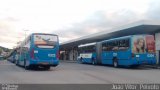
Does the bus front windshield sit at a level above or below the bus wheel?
above

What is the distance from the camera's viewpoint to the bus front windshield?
79.2 ft

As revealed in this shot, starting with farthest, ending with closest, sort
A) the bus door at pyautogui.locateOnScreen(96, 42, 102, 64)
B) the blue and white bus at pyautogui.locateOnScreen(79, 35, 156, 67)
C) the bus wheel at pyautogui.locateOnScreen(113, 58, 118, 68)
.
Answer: the bus door at pyautogui.locateOnScreen(96, 42, 102, 64) < the bus wheel at pyautogui.locateOnScreen(113, 58, 118, 68) < the blue and white bus at pyautogui.locateOnScreen(79, 35, 156, 67)

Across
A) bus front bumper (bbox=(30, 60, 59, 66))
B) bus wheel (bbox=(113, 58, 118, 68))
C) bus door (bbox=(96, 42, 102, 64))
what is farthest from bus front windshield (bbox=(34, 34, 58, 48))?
bus door (bbox=(96, 42, 102, 64))

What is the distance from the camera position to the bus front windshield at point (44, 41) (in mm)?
24125

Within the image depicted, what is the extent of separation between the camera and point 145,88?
1263cm

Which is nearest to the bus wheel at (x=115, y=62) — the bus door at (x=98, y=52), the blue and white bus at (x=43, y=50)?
the bus door at (x=98, y=52)

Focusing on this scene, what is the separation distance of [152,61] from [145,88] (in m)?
15.8

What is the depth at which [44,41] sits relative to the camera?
24234 mm

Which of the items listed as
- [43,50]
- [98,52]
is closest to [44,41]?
[43,50]

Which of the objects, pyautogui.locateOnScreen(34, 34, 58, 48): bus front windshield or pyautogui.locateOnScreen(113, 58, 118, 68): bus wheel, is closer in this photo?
pyautogui.locateOnScreen(34, 34, 58, 48): bus front windshield

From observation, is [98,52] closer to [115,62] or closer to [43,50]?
[115,62]

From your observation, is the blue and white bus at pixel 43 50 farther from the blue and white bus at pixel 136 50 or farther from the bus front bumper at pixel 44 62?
the blue and white bus at pixel 136 50

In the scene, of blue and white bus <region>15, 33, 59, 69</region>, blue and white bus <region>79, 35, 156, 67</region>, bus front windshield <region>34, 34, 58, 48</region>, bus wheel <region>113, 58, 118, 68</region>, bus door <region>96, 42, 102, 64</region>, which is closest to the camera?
blue and white bus <region>15, 33, 59, 69</region>

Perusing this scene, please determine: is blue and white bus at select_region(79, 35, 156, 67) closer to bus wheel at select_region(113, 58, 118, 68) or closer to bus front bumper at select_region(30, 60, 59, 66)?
bus wheel at select_region(113, 58, 118, 68)
